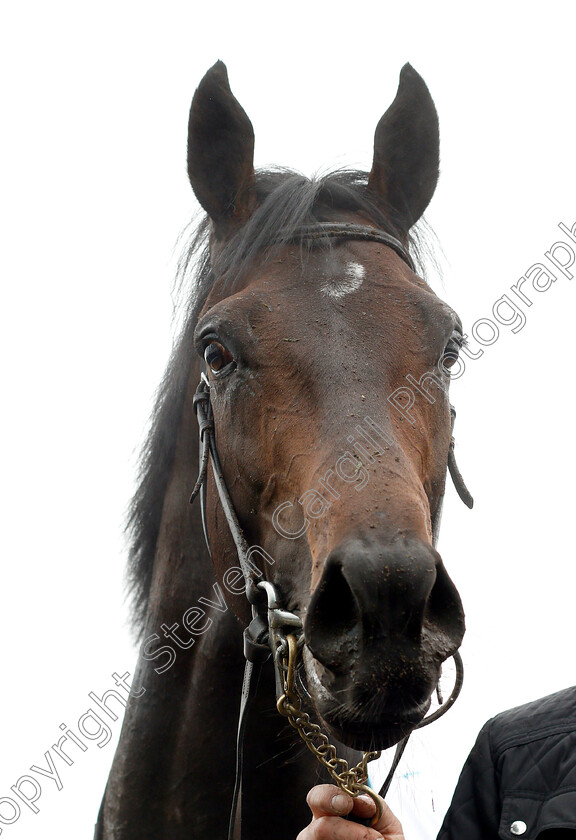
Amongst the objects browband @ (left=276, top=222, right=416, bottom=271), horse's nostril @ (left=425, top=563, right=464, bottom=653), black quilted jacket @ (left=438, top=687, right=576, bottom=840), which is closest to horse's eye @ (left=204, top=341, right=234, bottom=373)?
browband @ (left=276, top=222, right=416, bottom=271)

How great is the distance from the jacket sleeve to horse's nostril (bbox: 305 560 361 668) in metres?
0.83

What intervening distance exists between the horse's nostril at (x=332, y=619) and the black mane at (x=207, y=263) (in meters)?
1.28

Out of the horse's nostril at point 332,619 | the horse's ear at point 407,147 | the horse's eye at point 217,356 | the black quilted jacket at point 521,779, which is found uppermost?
the horse's ear at point 407,147

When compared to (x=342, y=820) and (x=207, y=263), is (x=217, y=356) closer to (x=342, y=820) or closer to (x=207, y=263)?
(x=207, y=263)

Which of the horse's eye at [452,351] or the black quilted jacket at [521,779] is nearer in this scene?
the black quilted jacket at [521,779]

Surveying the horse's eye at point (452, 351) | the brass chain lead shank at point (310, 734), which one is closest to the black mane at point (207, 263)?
the horse's eye at point (452, 351)

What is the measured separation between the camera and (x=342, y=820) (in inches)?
63.2

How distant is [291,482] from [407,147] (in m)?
1.74

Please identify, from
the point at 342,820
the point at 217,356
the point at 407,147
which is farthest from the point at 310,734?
the point at 407,147

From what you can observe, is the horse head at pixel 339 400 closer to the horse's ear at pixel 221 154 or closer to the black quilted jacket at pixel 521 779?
the horse's ear at pixel 221 154

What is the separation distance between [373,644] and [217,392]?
3.58 feet

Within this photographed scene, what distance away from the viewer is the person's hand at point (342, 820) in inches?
62.4

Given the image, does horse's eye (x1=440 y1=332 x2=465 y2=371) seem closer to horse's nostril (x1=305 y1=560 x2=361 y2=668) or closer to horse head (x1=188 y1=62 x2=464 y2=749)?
horse head (x1=188 y1=62 x2=464 y2=749)

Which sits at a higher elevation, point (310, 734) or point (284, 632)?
point (284, 632)
